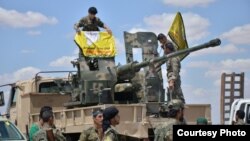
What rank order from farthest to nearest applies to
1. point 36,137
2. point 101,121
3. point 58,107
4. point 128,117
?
point 58,107
point 128,117
point 36,137
point 101,121

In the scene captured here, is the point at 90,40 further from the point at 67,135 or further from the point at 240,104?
the point at 240,104

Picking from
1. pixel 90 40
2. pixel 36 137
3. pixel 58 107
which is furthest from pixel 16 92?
pixel 36 137

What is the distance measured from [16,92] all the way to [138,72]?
12.4 ft

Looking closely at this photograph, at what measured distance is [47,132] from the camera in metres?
8.62

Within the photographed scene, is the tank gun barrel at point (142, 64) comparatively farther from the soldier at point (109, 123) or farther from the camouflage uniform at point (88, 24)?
the soldier at point (109, 123)

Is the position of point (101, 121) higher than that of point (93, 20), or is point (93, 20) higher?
point (93, 20)

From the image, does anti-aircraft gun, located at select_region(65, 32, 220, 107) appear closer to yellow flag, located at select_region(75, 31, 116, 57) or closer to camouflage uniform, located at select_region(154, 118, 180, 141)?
yellow flag, located at select_region(75, 31, 116, 57)

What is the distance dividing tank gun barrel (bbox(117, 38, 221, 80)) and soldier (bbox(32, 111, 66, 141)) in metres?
4.86

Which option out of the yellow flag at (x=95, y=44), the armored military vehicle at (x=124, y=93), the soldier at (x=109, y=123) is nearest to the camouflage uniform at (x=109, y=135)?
the soldier at (x=109, y=123)

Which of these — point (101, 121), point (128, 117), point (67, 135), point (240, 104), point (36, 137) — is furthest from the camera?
point (240, 104)

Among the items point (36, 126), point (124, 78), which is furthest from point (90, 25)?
point (36, 126)

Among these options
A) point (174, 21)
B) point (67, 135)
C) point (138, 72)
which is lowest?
point (67, 135)

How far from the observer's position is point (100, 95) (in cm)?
1399

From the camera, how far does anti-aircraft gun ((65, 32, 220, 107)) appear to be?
1402 centimetres
